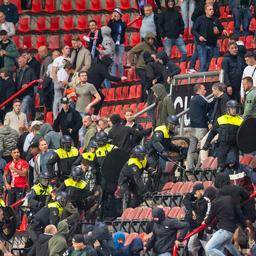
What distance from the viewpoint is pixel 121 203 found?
125 feet

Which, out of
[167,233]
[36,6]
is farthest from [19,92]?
[167,233]

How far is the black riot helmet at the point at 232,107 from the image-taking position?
36375 mm

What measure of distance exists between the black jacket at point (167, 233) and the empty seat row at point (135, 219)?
169 cm

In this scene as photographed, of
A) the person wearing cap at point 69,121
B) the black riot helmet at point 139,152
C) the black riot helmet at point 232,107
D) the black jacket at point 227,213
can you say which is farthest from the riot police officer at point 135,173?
the person wearing cap at point 69,121

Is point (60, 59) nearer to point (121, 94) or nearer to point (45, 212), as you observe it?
point (121, 94)

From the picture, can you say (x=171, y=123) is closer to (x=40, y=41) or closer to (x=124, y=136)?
(x=124, y=136)

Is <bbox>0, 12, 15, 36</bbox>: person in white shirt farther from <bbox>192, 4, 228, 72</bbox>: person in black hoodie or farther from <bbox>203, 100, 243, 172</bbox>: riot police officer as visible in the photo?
<bbox>203, 100, 243, 172</bbox>: riot police officer

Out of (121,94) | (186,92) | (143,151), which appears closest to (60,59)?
(121,94)

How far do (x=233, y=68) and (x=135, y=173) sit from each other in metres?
3.58

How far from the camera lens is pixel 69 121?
41.4 metres

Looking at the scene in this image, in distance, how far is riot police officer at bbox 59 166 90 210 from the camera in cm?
3747

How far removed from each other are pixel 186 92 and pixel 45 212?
4.94 metres

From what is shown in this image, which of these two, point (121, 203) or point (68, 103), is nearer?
point (121, 203)

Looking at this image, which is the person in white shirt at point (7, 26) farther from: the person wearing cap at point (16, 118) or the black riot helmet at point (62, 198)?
the black riot helmet at point (62, 198)
